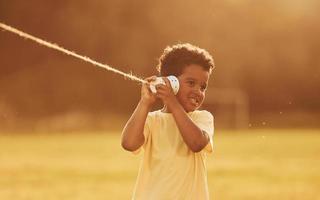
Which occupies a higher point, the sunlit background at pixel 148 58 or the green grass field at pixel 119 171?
the sunlit background at pixel 148 58

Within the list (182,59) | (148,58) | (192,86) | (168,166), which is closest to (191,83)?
(192,86)

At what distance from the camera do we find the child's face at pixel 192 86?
3383mm

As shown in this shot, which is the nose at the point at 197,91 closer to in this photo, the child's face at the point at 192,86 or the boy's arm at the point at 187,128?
the child's face at the point at 192,86

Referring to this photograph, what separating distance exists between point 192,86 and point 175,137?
236 mm

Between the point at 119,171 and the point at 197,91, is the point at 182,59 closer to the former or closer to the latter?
the point at 197,91

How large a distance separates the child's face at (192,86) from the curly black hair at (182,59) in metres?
0.03

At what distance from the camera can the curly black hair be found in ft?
11.3

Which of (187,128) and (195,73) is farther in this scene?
(195,73)

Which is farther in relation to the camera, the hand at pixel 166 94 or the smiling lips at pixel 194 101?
the smiling lips at pixel 194 101

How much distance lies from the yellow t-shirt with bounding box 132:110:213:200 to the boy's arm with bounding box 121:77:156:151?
0.06 meters

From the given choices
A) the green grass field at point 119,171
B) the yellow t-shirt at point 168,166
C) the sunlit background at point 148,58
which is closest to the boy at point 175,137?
the yellow t-shirt at point 168,166

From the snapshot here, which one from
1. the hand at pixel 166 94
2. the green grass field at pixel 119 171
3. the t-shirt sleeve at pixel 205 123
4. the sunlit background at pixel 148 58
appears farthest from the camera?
the sunlit background at pixel 148 58

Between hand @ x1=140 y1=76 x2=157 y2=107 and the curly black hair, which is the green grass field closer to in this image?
the curly black hair

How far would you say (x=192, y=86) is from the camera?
3400 mm
